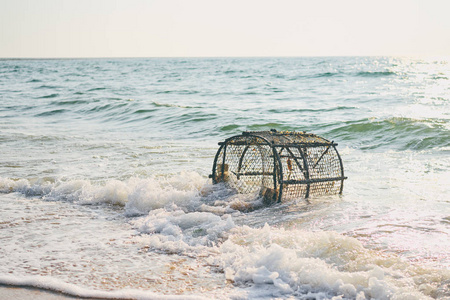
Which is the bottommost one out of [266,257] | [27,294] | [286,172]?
[27,294]

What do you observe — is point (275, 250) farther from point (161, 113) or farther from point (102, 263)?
point (161, 113)

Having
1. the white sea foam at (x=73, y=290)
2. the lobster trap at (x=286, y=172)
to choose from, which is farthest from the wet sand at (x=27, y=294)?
the lobster trap at (x=286, y=172)

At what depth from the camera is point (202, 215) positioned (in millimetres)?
5098

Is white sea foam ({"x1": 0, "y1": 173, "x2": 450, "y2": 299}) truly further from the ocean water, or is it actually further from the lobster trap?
the lobster trap

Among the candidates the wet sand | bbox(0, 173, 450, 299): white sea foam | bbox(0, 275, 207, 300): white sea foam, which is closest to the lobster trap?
bbox(0, 173, 450, 299): white sea foam

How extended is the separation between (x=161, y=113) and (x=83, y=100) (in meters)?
6.74

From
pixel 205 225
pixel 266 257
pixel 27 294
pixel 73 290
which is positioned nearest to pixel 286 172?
pixel 205 225

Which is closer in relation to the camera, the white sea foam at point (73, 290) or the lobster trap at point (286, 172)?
the white sea foam at point (73, 290)

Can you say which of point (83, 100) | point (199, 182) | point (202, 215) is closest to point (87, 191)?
point (199, 182)

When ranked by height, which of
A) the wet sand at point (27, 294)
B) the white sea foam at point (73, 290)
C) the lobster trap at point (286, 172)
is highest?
the lobster trap at point (286, 172)

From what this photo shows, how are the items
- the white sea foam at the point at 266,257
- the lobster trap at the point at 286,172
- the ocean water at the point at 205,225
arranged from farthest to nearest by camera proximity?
1. the lobster trap at the point at 286,172
2. the ocean water at the point at 205,225
3. the white sea foam at the point at 266,257

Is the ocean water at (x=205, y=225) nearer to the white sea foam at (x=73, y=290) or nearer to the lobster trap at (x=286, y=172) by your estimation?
the white sea foam at (x=73, y=290)

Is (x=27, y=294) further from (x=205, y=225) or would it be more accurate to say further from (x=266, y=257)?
(x=205, y=225)

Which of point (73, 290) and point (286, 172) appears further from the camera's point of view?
point (286, 172)
